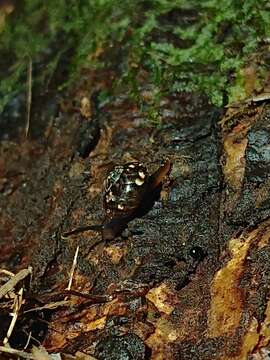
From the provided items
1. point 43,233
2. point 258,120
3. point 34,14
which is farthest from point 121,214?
point 34,14

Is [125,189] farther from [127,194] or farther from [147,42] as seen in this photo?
[147,42]

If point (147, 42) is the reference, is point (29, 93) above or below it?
below

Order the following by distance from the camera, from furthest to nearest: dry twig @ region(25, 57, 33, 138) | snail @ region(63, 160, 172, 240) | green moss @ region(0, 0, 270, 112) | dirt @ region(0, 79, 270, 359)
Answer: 1. dry twig @ region(25, 57, 33, 138)
2. green moss @ region(0, 0, 270, 112)
3. snail @ region(63, 160, 172, 240)
4. dirt @ region(0, 79, 270, 359)

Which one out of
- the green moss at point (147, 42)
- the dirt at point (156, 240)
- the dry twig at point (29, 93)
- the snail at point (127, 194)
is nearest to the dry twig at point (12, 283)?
the dirt at point (156, 240)

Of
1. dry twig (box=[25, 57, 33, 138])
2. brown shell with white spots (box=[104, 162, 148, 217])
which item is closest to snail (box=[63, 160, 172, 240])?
brown shell with white spots (box=[104, 162, 148, 217])

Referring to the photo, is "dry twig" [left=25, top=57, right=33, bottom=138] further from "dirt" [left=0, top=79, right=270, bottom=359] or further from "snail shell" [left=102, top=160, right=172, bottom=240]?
"snail shell" [left=102, top=160, right=172, bottom=240]

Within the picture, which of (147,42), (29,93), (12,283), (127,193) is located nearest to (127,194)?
(127,193)

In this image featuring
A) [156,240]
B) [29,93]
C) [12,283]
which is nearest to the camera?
[12,283]
